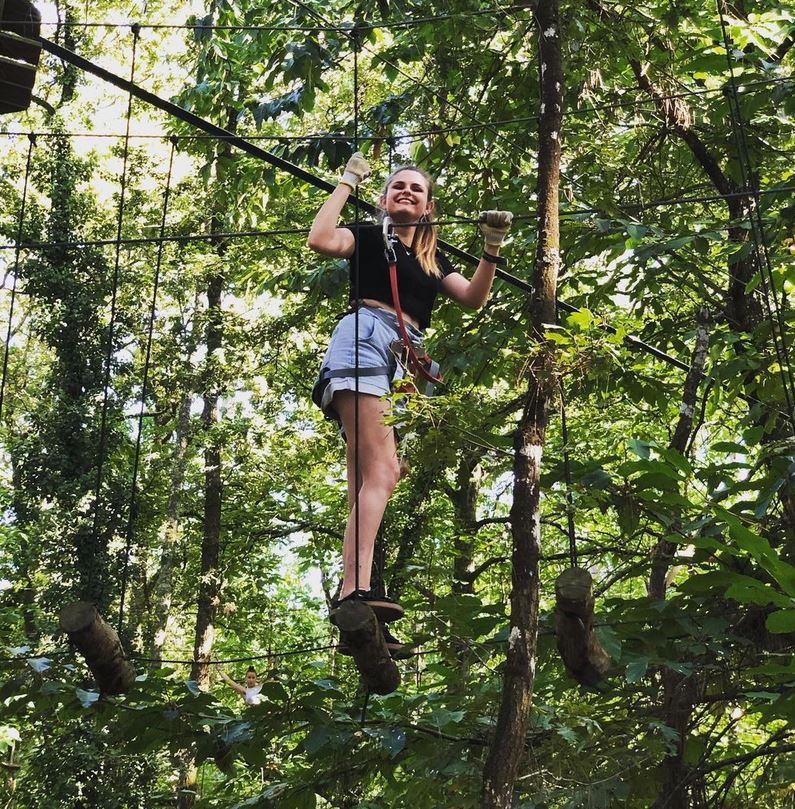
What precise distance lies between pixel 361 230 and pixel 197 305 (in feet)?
29.4

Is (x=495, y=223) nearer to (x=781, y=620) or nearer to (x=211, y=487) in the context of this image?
(x=781, y=620)

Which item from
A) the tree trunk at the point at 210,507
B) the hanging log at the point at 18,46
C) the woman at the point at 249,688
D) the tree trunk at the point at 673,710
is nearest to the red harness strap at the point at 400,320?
the tree trunk at the point at 673,710

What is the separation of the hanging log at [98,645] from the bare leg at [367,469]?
30.4 inches

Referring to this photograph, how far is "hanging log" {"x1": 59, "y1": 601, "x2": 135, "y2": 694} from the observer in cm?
320

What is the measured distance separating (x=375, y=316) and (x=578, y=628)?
1.21 m

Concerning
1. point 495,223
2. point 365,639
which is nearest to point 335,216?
point 495,223

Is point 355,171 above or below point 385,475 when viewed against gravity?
above

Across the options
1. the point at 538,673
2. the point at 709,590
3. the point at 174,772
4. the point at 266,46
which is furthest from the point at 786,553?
the point at 174,772

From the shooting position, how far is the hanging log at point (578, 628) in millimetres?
2748

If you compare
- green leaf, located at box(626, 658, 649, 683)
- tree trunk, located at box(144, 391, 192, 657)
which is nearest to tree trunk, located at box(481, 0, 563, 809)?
green leaf, located at box(626, 658, 649, 683)

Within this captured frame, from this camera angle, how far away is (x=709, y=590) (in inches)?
140

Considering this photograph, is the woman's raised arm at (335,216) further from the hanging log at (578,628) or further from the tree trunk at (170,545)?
the tree trunk at (170,545)

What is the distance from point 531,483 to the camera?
119 inches

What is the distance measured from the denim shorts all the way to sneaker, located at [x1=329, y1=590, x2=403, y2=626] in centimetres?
62
